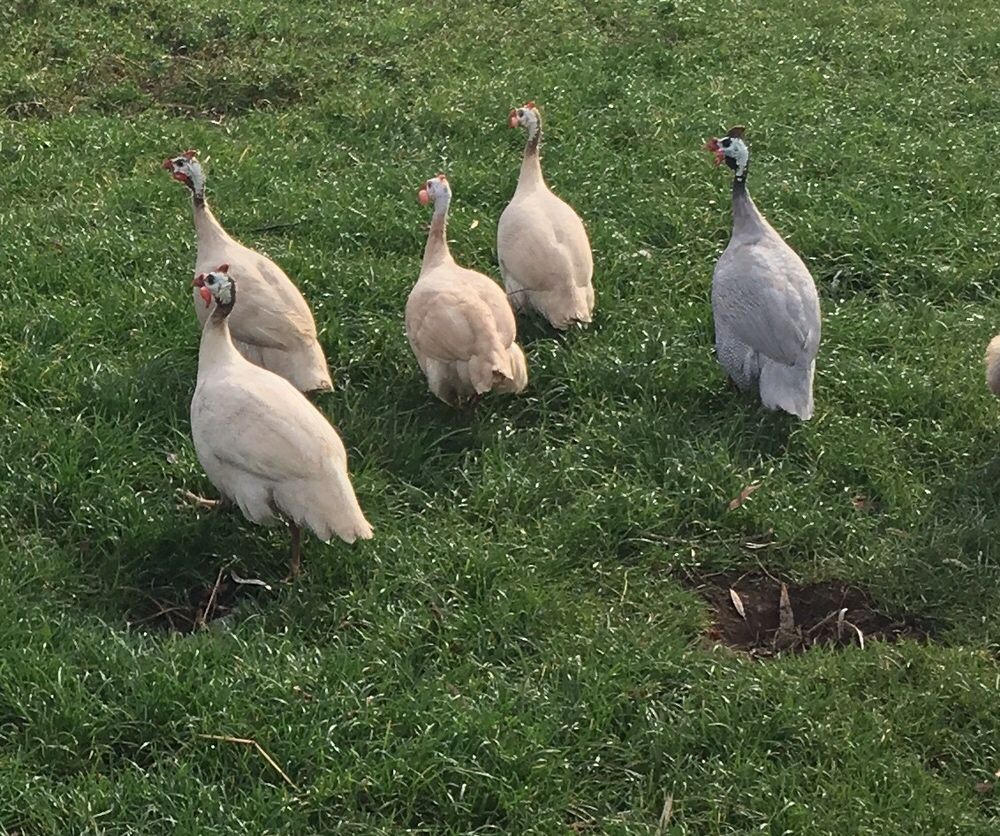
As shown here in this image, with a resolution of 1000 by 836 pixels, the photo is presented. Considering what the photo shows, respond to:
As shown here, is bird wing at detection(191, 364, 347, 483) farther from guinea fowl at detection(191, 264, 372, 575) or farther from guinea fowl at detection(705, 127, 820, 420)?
guinea fowl at detection(705, 127, 820, 420)

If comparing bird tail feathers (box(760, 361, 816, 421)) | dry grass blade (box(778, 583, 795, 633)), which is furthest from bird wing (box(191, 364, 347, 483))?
bird tail feathers (box(760, 361, 816, 421))

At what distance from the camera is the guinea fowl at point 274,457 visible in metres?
4.48

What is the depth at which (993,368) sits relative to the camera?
5496 millimetres

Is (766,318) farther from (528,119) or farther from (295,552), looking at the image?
(295,552)

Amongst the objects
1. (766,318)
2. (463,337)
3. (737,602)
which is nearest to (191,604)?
(463,337)

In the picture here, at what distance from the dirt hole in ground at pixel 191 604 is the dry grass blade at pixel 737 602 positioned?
5.22 feet

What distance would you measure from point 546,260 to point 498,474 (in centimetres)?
126

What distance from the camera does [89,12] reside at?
9.59 m

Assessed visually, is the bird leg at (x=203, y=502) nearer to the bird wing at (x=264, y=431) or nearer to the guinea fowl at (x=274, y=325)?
the bird wing at (x=264, y=431)

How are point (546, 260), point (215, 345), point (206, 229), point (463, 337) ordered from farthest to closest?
point (546, 260) → point (206, 229) → point (463, 337) → point (215, 345)

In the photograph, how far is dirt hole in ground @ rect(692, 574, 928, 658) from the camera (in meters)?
4.53

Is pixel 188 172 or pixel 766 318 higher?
pixel 188 172

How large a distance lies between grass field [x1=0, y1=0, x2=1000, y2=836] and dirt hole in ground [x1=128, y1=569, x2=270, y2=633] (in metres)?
0.03

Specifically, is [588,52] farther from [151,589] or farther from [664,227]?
[151,589]
